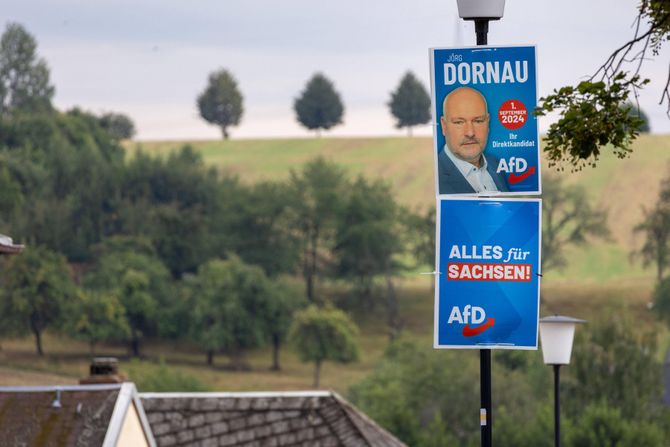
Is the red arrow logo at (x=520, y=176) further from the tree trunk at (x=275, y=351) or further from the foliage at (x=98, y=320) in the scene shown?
the foliage at (x=98, y=320)

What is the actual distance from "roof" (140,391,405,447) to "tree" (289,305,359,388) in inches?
2994

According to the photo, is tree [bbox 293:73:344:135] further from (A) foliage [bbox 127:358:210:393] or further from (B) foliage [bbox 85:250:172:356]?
(A) foliage [bbox 127:358:210:393]

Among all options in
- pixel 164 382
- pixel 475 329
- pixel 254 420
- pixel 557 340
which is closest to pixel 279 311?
pixel 164 382

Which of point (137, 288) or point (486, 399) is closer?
point (486, 399)

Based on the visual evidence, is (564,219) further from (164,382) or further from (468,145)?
(468,145)

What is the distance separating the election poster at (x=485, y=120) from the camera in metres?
11.2

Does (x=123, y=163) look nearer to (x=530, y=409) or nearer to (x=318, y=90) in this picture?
(x=318, y=90)

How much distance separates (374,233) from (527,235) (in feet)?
373

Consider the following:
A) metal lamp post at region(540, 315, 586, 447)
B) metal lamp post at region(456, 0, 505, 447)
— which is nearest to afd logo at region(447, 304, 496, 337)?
metal lamp post at region(456, 0, 505, 447)

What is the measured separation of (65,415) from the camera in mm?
17234

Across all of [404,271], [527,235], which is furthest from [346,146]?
[527,235]

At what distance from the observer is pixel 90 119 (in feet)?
516

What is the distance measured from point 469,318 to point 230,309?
319ft

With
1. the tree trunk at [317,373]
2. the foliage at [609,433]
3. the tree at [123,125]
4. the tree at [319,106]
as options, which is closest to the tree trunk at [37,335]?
the tree trunk at [317,373]
